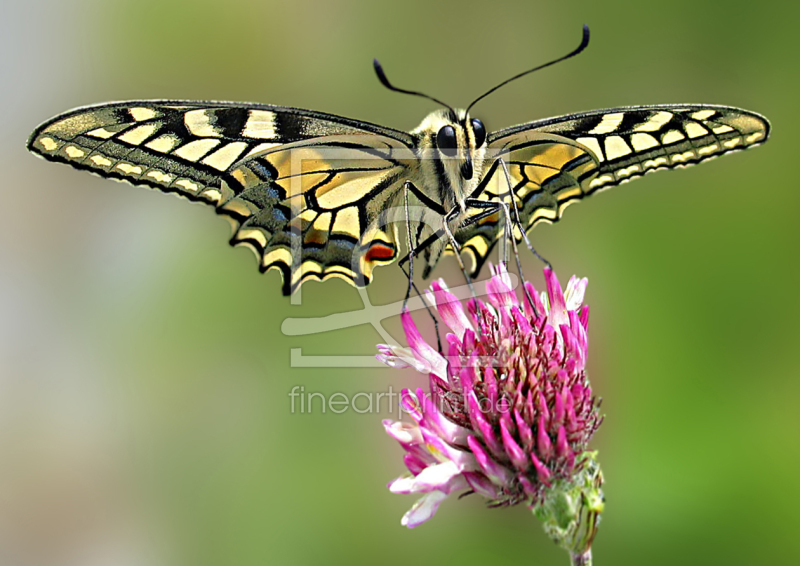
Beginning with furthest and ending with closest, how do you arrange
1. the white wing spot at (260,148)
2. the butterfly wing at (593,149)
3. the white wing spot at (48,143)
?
1. the white wing spot at (260,148)
2. the butterfly wing at (593,149)
3. the white wing spot at (48,143)

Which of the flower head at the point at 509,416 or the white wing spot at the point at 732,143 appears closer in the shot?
the flower head at the point at 509,416

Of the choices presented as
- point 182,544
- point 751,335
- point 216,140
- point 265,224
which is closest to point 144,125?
point 216,140

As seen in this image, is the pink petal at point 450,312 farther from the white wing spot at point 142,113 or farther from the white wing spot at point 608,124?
the white wing spot at point 142,113

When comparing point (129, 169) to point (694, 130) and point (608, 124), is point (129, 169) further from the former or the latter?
point (694, 130)

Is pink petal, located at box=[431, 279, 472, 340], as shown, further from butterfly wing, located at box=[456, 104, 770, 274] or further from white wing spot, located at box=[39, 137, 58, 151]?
white wing spot, located at box=[39, 137, 58, 151]

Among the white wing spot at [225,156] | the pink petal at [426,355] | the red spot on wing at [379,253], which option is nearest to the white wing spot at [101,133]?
the white wing spot at [225,156]

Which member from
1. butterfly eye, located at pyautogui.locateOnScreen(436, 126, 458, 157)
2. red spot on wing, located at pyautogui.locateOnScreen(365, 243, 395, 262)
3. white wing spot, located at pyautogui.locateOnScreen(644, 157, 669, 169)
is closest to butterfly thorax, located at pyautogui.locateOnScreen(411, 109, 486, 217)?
butterfly eye, located at pyautogui.locateOnScreen(436, 126, 458, 157)

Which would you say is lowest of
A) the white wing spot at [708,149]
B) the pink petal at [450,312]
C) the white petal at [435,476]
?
the white petal at [435,476]
